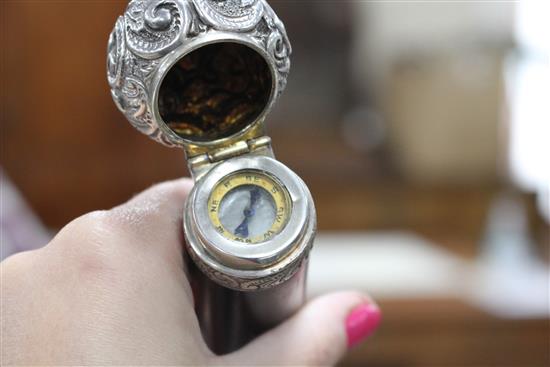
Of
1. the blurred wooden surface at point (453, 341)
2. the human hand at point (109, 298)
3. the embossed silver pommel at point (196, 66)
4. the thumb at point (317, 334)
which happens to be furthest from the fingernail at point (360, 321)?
the blurred wooden surface at point (453, 341)

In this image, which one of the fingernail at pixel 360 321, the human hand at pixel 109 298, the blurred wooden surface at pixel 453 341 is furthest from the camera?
the blurred wooden surface at pixel 453 341

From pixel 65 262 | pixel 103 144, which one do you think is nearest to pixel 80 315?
pixel 65 262

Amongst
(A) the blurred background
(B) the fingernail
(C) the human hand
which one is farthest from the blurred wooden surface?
(C) the human hand

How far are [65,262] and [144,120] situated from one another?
116 mm

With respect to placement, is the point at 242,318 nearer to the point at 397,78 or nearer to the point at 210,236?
the point at 210,236

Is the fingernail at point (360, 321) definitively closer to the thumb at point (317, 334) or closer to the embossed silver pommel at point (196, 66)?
the thumb at point (317, 334)

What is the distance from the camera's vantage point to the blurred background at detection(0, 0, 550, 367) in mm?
1368

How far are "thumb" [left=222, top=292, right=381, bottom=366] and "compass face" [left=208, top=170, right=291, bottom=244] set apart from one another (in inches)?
4.1

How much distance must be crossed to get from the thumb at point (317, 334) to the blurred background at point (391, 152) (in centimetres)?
67

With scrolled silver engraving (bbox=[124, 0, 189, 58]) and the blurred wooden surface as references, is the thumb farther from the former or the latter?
the blurred wooden surface

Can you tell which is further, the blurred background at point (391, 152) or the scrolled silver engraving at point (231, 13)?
the blurred background at point (391, 152)

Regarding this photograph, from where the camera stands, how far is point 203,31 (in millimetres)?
502

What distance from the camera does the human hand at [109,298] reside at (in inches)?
19.2

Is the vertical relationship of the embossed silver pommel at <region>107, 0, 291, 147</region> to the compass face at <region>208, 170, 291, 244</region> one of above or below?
above
